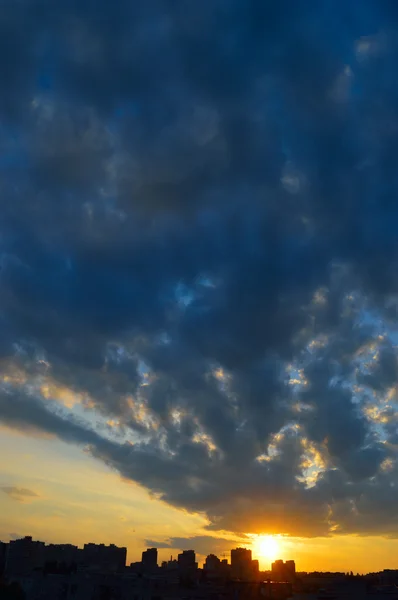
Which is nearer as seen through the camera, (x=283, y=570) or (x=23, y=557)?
(x=283, y=570)

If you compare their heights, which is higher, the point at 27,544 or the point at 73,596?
the point at 27,544

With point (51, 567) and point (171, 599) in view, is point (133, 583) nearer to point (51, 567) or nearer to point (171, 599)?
point (171, 599)

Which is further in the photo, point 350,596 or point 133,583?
point 133,583

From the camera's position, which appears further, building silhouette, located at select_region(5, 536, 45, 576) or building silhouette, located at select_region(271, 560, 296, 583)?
building silhouette, located at select_region(5, 536, 45, 576)

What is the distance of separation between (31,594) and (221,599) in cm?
5909

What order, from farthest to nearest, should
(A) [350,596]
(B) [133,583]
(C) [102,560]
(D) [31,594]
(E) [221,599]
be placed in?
(C) [102,560] < (D) [31,594] < (B) [133,583] < (E) [221,599] < (A) [350,596]

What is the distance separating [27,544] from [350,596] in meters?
140

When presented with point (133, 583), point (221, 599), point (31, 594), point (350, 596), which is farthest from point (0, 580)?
point (350, 596)

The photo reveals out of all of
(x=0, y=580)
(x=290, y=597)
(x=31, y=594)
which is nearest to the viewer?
(x=290, y=597)

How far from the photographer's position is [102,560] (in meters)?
197

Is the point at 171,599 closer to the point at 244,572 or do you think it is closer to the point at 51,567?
the point at 244,572

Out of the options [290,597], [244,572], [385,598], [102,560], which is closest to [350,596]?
[385,598]

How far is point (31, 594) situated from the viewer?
145750 millimetres

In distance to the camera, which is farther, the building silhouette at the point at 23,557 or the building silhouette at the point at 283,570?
the building silhouette at the point at 23,557
